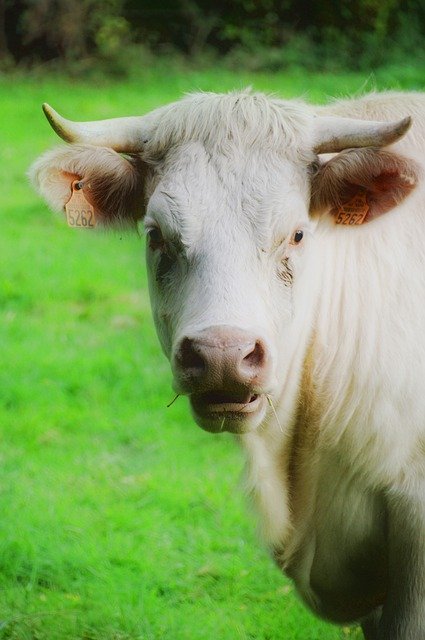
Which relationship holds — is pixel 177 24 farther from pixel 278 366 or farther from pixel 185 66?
pixel 278 366

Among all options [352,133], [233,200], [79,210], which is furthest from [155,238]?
[352,133]

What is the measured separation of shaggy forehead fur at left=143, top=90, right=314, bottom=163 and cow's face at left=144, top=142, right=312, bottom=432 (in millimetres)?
37

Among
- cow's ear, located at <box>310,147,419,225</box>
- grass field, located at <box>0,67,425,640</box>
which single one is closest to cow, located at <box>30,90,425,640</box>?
cow's ear, located at <box>310,147,419,225</box>

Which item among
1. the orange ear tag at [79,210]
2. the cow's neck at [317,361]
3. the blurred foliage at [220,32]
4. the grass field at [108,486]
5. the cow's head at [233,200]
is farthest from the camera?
the blurred foliage at [220,32]

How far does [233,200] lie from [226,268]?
264 mm

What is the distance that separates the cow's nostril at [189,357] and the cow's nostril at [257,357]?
0.13 meters

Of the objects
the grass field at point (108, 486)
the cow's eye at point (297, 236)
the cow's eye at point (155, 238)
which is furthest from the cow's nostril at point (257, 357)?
the grass field at point (108, 486)

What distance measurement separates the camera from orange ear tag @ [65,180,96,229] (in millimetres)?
4027

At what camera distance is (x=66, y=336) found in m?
7.84

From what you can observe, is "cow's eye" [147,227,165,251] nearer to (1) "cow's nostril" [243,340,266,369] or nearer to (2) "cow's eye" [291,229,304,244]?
(2) "cow's eye" [291,229,304,244]

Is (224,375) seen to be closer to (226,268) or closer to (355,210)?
(226,268)

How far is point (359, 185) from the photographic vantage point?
12.3ft

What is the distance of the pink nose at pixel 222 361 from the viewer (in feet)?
10.4

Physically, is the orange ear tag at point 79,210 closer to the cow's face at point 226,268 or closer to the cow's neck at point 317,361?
the cow's face at point 226,268
